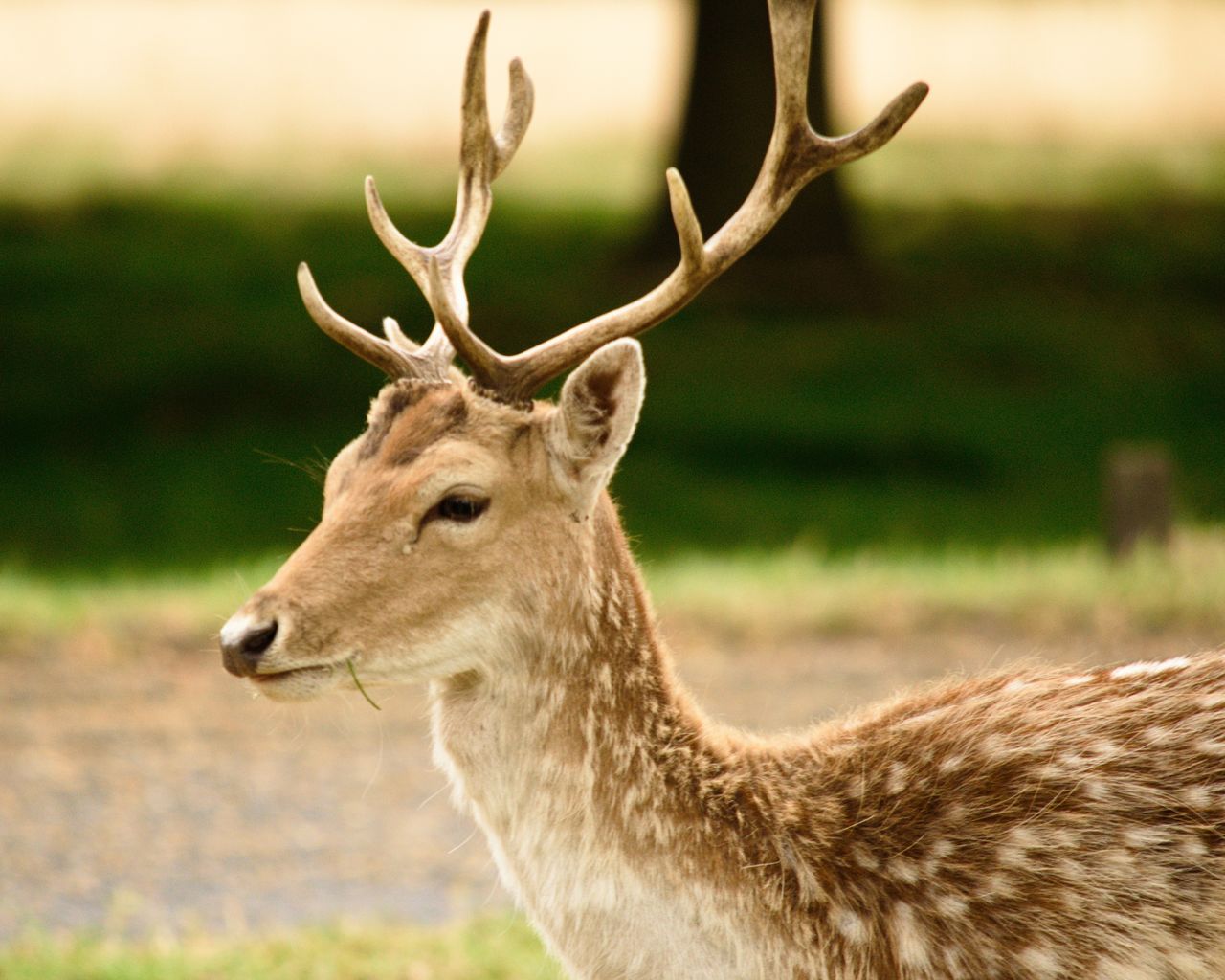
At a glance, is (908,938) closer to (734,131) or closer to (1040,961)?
(1040,961)

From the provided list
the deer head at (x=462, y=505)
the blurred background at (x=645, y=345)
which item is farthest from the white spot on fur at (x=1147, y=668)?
the blurred background at (x=645, y=345)

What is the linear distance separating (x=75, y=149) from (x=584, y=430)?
18.2 meters

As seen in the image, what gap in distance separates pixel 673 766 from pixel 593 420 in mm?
742

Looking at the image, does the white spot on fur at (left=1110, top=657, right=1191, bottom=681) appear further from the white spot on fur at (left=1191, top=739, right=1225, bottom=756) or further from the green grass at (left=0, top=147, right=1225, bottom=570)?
the green grass at (left=0, top=147, right=1225, bottom=570)

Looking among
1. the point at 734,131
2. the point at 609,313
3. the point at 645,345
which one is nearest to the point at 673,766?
the point at 609,313

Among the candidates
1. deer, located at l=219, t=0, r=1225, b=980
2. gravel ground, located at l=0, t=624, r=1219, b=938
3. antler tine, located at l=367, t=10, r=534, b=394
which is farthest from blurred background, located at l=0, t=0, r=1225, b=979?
deer, located at l=219, t=0, r=1225, b=980

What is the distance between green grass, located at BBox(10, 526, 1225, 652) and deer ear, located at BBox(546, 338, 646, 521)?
198 inches

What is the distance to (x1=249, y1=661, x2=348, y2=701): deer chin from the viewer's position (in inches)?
149

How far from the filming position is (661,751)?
3.97 m

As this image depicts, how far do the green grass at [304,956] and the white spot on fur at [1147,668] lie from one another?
204 centimetres

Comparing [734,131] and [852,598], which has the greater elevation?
[734,131]

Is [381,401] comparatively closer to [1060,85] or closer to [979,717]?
[979,717]

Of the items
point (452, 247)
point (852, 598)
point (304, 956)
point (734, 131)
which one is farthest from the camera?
point (734, 131)

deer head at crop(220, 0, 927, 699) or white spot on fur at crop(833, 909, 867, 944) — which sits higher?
deer head at crop(220, 0, 927, 699)
